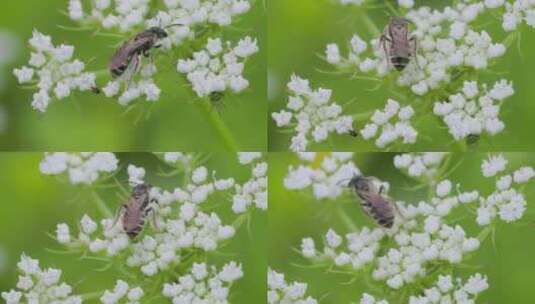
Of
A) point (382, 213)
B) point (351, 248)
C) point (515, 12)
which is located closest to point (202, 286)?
point (351, 248)

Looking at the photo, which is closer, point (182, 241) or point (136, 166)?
point (182, 241)

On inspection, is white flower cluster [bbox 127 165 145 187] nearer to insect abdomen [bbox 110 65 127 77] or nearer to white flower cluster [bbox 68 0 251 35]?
insect abdomen [bbox 110 65 127 77]

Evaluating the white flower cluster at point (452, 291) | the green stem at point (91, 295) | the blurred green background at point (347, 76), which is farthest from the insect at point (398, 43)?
the green stem at point (91, 295)

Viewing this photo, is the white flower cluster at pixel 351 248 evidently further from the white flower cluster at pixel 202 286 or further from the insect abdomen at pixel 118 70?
the insect abdomen at pixel 118 70

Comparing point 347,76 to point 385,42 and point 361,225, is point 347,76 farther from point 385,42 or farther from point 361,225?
point 361,225

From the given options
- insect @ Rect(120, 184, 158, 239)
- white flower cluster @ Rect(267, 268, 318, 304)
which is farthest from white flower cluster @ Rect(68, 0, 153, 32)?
white flower cluster @ Rect(267, 268, 318, 304)

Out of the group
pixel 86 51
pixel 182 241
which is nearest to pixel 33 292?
pixel 182 241

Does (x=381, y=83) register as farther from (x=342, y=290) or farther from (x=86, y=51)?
(x=86, y=51)
